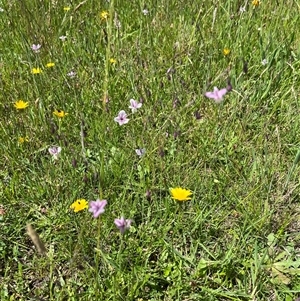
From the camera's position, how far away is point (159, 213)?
4.70 feet

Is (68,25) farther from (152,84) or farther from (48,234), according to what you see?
(48,234)

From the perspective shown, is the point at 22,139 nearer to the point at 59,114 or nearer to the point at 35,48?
the point at 59,114

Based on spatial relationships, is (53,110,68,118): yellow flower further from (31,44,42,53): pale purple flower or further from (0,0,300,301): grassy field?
(31,44,42,53): pale purple flower

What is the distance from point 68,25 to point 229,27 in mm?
862

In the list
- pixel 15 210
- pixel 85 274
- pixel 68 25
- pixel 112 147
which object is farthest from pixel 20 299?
pixel 68 25

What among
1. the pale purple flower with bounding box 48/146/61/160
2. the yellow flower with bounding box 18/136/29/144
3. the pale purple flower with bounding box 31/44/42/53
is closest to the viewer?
the pale purple flower with bounding box 48/146/61/160

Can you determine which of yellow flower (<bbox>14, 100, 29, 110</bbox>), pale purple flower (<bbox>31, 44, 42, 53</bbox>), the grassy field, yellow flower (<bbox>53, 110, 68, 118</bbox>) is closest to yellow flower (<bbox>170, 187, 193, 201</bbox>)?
the grassy field

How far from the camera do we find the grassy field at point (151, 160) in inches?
51.1

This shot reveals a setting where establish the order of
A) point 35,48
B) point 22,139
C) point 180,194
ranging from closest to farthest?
1. point 180,194
2. point 22,139
3. point 35,48

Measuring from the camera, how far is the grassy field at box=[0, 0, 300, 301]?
130 cm

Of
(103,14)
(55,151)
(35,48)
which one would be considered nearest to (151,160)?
(55,151)

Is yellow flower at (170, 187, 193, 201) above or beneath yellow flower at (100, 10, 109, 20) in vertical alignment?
beneath

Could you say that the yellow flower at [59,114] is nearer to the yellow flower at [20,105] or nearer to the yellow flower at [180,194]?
the yellow flower at [20,105]

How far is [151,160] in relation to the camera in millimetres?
1534
